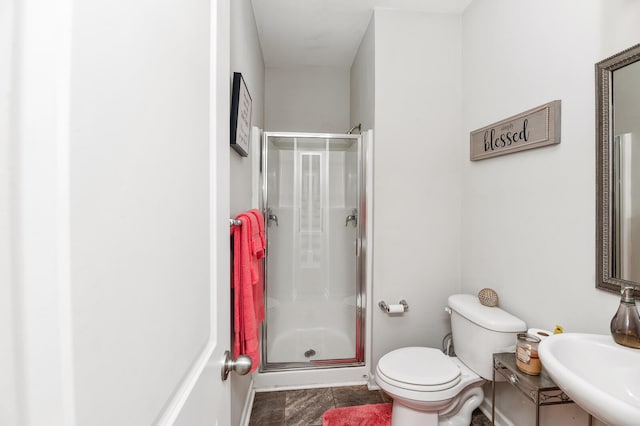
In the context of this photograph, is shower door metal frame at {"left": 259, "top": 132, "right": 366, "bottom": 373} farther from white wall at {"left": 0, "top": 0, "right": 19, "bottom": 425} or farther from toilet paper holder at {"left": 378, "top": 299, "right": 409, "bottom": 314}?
white wall at {"left": 0, "top": 0, "right": 19, "bottom": 425}

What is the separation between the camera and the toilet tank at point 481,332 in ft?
4.84

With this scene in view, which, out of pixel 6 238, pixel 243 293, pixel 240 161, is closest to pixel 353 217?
pixel 240 161

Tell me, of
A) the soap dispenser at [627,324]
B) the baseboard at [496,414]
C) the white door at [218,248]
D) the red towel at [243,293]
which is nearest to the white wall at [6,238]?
the white door at [218,248]

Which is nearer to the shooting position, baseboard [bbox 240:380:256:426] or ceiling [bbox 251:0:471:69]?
baseboard [bbox 240:380:256:426]

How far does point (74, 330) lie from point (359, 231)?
2.01 meters

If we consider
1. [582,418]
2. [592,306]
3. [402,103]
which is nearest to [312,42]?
[402,103]

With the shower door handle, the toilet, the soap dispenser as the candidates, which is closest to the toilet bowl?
the toilet

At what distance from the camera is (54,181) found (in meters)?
0.26

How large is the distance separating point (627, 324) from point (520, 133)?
96 centimetres

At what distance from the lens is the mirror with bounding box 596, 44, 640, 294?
3.44 ft

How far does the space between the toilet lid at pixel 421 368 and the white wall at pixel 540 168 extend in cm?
43

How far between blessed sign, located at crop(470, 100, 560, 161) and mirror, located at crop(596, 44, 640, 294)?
0.64 feet

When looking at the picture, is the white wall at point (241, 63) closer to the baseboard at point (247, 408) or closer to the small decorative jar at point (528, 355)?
the baseboard at point (247, 408)

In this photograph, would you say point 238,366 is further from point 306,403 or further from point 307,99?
point 307,99
